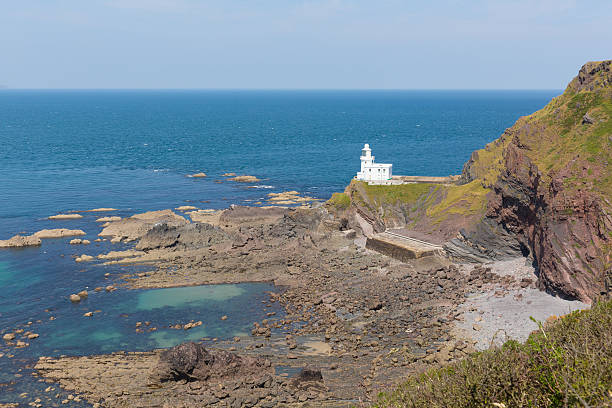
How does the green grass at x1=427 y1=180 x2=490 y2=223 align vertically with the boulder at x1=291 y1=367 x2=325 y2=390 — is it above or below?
above

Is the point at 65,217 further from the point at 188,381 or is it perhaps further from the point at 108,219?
the point at 188,381

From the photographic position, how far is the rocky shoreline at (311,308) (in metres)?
37.6

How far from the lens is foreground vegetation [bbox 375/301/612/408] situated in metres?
17.9

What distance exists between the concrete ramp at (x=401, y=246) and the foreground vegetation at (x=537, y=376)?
3482cm

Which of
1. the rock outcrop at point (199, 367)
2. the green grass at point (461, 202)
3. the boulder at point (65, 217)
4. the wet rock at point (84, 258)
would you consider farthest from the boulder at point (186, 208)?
the rock outcrop at point (199, 367)

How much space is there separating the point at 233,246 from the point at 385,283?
2273 centimetres

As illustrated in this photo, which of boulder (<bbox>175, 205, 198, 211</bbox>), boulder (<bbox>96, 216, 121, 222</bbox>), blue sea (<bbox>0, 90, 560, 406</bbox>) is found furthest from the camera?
boulder (<bbox>175, 205, 198, 211</bbox>)

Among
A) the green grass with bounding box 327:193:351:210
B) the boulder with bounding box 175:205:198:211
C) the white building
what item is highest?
the white building

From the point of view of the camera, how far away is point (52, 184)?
11450 cm

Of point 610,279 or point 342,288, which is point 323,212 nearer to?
point 342,288

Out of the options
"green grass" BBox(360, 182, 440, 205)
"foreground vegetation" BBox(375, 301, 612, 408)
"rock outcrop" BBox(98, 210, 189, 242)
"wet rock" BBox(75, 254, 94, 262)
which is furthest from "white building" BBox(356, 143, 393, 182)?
"foreground vegetation" BBox(375, 301, 612, 408)

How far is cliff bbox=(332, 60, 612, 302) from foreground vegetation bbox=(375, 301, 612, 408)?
2109cm

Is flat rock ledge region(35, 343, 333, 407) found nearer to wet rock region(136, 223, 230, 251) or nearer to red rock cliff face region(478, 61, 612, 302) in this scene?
red rock cliff face region(478, 61, 612, 302)

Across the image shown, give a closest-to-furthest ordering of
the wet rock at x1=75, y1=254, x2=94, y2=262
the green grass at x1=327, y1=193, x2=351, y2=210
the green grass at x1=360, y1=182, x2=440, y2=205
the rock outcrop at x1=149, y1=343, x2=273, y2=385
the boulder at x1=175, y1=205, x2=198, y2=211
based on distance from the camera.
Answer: the rock outcrop at x1=149, y1=343, x2=273, y2=385 < the wet rock at x1=75, y1=254, x2=94, y2=262 < the green grass at x1=360, y1=182, x2=440, y2=205 < the green grass at x1=327, y1=193, x2=351, y2=210 < the boulder at x1=175, y1=205, x2=198, y2=211
